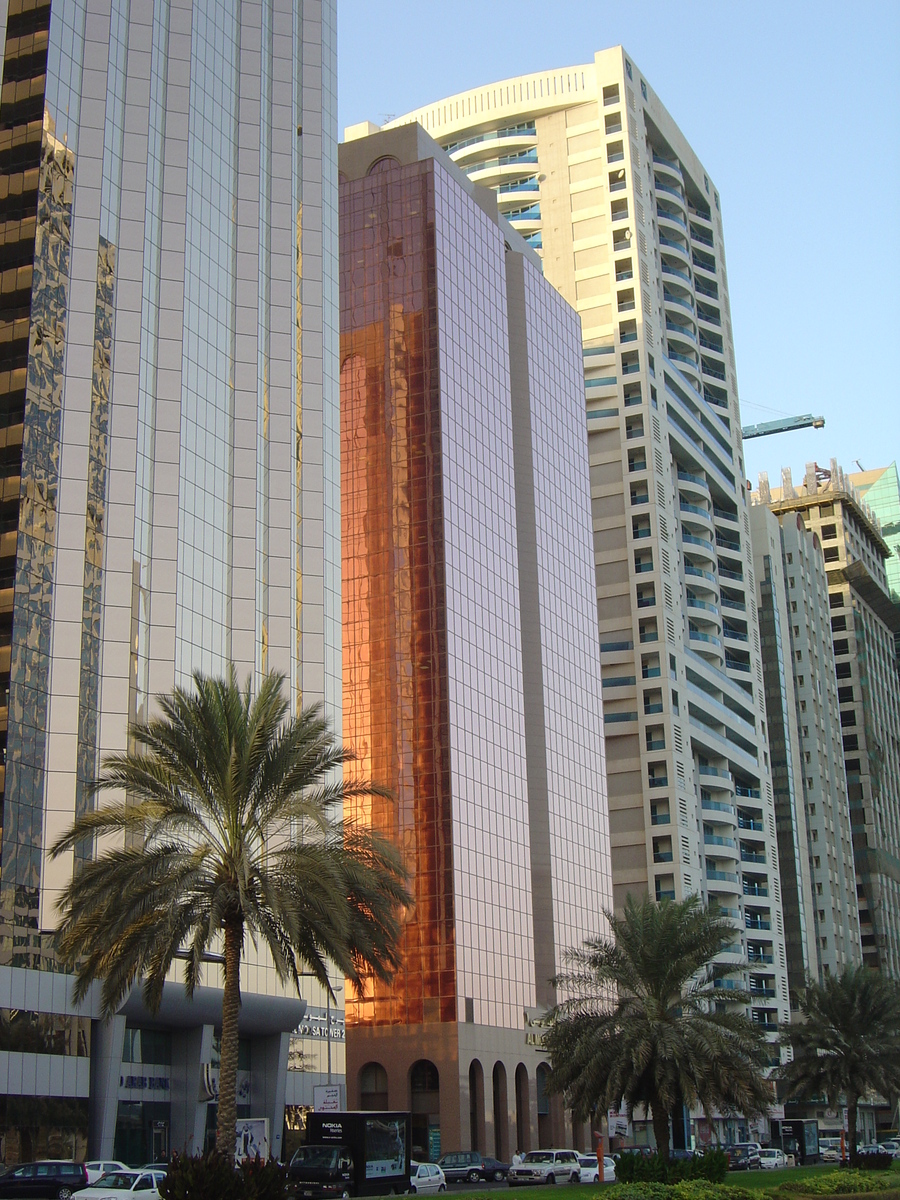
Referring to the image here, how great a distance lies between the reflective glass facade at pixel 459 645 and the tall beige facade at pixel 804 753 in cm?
4360

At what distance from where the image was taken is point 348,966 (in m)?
35.2

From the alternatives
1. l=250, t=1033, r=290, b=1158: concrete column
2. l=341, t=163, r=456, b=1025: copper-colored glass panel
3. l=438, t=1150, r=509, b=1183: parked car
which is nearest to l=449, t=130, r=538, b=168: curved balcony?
l=341, t=163, r=456, b=1025: copper-colored glass panel

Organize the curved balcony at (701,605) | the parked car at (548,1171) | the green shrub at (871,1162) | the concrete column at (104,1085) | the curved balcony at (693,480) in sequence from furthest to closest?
the curved balcony at (693,480)
the curved balcony at (701,605)
the parked car at (548,1171)
the green shrub at (871,1162)
the concrete column at (104,1085)

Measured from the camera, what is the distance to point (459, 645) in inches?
3455

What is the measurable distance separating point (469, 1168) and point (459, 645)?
31.8 metres

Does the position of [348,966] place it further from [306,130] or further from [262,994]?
[306,130]

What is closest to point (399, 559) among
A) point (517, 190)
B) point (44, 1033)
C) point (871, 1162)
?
point (44, 1033)

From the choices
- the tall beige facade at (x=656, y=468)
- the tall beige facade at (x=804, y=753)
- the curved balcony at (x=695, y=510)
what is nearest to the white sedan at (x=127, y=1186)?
the tall beige facade at (x=656, y=468)

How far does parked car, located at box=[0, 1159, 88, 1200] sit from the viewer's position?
43094 millimetres

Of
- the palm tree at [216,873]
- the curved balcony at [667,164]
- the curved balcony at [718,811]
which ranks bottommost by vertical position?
the palm tree at [216,873]

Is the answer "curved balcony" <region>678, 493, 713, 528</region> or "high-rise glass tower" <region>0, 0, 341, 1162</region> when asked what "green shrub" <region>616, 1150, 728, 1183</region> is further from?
"curved balcony" <region>678, 493, 713, 528</region>

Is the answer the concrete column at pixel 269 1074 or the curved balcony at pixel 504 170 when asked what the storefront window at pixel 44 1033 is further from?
the curved balcony at pixel 504 170

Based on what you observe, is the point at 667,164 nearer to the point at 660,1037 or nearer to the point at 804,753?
the point at 804,753

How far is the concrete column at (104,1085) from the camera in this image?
55.6m
